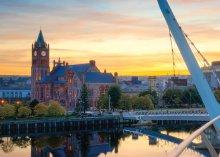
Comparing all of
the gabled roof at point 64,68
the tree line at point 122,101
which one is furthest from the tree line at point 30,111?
the gabled roof at point 64,68

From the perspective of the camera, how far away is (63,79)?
348 feet

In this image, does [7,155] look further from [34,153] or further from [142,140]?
[142,140]

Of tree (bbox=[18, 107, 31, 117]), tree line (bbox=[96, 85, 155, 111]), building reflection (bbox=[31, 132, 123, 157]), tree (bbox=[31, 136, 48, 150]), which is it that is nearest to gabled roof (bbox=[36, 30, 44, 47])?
tree line (bbox=[96, 85, 155, 111])

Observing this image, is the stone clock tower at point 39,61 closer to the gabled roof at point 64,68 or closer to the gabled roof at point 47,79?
the gabled roof at point 64,68

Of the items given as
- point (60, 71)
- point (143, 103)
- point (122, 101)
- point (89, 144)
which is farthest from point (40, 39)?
point (89, 144)

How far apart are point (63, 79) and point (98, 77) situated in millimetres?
14578

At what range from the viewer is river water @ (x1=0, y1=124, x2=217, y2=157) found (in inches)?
1492

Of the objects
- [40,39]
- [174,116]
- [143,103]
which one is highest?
[40,39]

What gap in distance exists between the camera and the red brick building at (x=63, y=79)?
95250mm

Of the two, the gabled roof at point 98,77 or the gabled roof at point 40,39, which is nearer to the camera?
the gabled roof at point 98,77

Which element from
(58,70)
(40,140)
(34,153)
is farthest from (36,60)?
(34,153)

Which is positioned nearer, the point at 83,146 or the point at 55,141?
the point at 83,146

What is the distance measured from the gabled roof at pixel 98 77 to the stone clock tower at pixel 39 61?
72.9 feet

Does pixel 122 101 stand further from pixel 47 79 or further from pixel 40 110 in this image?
pixel 47 79
